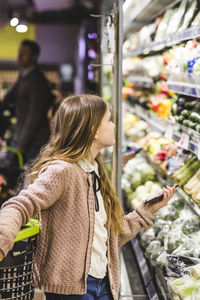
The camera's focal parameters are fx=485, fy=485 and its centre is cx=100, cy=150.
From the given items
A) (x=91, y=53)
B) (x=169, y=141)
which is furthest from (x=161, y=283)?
(x=91, y=53)

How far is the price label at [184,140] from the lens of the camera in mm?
2800

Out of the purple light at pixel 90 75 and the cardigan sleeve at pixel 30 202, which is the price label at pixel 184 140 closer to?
the cardigan sleeve at pixel 30 202

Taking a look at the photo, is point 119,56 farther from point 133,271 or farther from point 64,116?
point 133,271

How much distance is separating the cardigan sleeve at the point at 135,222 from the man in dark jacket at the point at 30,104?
3.40 m

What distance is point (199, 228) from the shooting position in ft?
9.87

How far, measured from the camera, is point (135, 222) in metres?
2.33

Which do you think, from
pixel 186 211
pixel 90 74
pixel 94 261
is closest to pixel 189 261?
pixel 94 261

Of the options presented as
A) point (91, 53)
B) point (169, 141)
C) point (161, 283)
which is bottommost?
point (161, 283)

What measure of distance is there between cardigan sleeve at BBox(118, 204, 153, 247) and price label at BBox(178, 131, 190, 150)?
24.6 inches

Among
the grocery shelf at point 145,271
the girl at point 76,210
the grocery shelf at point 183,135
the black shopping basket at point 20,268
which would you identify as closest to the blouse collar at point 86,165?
the girl at point 76,210

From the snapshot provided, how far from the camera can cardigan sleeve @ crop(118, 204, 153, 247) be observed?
2314 mm

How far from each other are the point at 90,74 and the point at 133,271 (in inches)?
158

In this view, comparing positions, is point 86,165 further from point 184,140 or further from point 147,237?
point 147,237

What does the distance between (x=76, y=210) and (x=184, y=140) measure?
109 cm
